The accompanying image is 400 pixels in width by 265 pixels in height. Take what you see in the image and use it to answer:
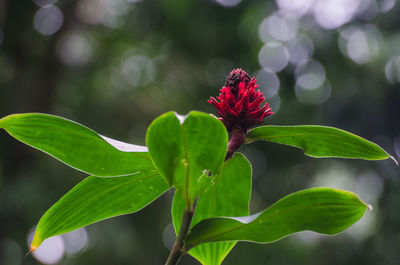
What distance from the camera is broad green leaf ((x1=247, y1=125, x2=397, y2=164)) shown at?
0.53 m

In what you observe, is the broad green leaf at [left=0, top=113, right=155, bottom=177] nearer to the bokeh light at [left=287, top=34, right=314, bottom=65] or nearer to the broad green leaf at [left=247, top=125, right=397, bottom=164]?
the broad green leaf at [left=247, top=125, right=397, bottom=164]

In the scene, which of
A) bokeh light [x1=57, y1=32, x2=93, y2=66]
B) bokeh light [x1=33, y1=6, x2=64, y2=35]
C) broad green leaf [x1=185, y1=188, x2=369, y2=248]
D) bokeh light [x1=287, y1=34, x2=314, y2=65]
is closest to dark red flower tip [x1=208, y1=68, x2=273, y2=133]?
broad green leaf [x1=185, y1=188, x2=369, y2=248]

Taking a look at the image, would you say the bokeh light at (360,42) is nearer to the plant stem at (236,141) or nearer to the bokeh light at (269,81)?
the bokeh light at (269,81)

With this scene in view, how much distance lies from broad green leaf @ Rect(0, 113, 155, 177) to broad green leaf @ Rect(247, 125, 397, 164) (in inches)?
6.3

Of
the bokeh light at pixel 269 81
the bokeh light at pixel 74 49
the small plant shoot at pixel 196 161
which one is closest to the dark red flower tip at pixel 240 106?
the small plant shoot at pixel 196 161

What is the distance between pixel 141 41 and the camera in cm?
602

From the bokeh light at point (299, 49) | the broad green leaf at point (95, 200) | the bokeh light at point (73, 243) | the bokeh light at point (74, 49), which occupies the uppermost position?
the bokeh light at point (299, 49)

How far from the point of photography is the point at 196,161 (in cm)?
51

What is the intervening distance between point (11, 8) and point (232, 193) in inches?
206

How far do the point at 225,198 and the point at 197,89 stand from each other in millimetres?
5096

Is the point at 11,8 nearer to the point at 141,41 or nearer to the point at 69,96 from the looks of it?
the point at 69,96

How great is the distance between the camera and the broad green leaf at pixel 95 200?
0.60 meters

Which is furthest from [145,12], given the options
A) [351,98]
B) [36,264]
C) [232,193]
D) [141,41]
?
[232,193]

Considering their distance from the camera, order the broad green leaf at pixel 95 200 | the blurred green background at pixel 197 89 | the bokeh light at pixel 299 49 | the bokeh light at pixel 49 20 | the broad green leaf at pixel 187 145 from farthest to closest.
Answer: the bokeh light at pixel 299 49, the bokeh light at pixel 49 20, the blurred green background at pixel 197 89, the broad green leaf at pixel 95 200, the broad green leaf at pixel 187 145
